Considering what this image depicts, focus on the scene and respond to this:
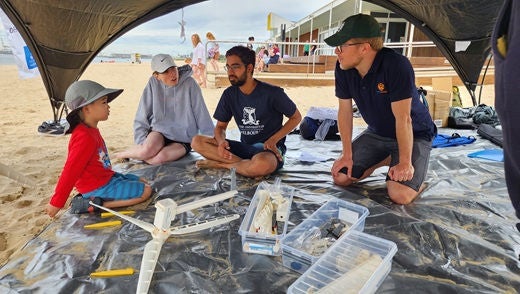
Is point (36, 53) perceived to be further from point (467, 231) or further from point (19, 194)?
point (467, 231)

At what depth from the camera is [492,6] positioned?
3.39 meters

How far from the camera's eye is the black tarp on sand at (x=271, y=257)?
1513mm

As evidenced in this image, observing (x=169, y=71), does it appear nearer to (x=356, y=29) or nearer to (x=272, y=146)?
(x=272, y=146)

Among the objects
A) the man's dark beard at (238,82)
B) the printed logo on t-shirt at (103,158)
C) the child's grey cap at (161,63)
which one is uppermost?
the child's grey cap at (161,63)

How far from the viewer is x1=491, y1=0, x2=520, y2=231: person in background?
510 millimetres

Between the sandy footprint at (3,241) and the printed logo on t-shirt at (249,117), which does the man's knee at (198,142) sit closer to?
the printed logo on t-shirt at (249,117)

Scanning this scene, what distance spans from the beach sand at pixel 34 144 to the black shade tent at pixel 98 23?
790 millimetres

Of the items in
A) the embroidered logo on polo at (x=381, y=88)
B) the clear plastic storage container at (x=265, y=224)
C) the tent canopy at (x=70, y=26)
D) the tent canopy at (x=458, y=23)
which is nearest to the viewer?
the clear plastic storage container at (x=265, y=224)

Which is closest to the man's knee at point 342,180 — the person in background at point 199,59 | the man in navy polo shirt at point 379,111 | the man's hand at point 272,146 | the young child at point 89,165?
the man in navy polo shirt at point 379,111

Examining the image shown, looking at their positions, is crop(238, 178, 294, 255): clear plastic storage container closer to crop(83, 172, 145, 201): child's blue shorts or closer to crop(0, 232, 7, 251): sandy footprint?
crop(83, 172, 145, 201): child's blue shorts

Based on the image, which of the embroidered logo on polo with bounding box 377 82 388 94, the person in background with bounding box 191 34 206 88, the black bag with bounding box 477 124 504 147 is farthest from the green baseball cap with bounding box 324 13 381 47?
the person in background with bounding box 191 34 206 88

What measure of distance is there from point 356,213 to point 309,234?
385mm

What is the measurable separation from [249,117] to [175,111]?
846mm

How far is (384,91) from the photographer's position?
2330mm
